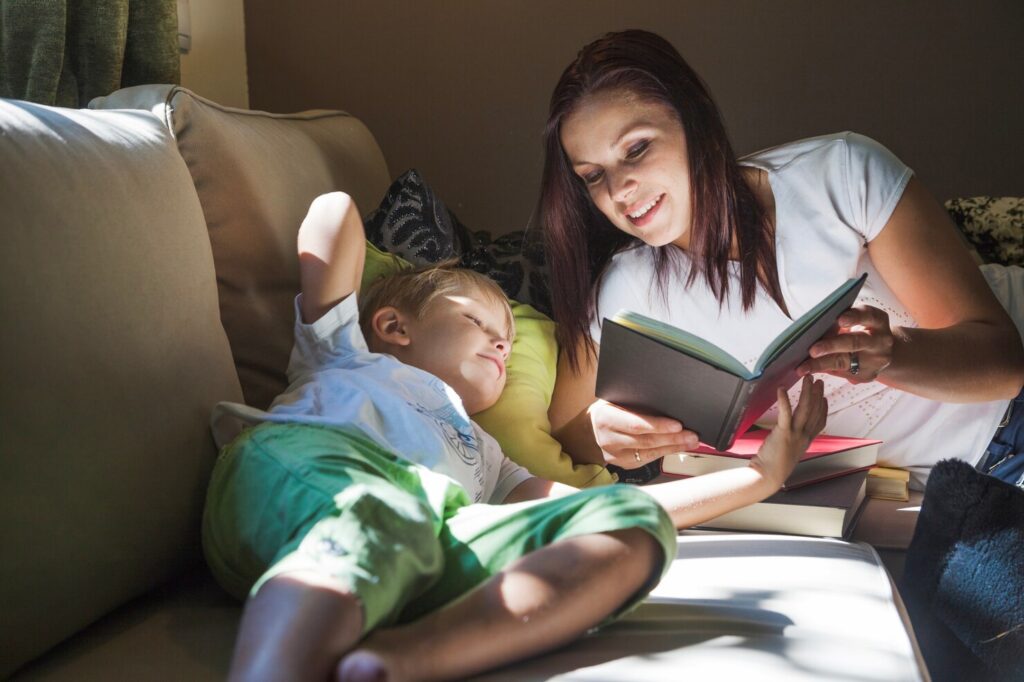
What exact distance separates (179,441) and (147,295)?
17 cm

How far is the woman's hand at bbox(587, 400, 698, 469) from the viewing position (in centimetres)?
138

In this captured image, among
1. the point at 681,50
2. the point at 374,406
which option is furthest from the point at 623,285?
the point at 681,50

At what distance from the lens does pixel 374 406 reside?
1.30 meters

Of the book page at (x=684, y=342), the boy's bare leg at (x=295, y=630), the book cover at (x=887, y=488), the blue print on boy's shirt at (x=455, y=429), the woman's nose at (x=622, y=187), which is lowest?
the book cover at (x=887, y=488)

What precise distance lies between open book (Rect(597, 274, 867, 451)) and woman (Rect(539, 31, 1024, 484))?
190 millimetres

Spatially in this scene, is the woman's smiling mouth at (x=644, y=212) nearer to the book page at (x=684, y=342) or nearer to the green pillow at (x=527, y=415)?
the green pillow at (x=527, y=415)

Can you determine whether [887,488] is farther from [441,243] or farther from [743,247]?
[441,243]

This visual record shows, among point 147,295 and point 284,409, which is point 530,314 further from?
point 147,295

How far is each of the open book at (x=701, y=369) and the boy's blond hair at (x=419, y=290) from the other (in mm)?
323

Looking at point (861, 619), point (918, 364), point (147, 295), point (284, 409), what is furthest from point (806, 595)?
point (147, 295)

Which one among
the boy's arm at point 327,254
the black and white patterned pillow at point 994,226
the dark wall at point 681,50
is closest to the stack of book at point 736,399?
the boy's arm at point 327,254

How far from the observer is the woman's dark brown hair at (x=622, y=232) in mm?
1663

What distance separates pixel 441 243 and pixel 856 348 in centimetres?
80

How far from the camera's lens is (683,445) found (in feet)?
4.62
